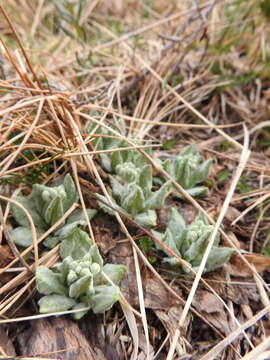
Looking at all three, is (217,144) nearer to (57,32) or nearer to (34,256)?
(34,256)

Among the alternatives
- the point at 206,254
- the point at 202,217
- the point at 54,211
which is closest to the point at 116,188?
the point at 54,211

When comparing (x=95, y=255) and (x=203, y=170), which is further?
(x=203, y=170)

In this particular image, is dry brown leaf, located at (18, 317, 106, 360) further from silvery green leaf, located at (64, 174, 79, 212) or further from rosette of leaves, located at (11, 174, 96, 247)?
silvery green leaf, located at (64, 174, 79, 212)

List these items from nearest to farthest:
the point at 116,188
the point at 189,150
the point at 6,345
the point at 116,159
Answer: the point at 6,345, the point at 116,188, the point at 116,159, the point at 189,150

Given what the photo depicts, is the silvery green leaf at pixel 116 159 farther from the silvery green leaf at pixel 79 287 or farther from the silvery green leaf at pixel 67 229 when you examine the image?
the silvery green leaf at pixel 79 287

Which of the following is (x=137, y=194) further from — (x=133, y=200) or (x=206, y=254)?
(x=206, y=254)

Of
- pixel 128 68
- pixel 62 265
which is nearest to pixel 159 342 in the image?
pixel 62 265
